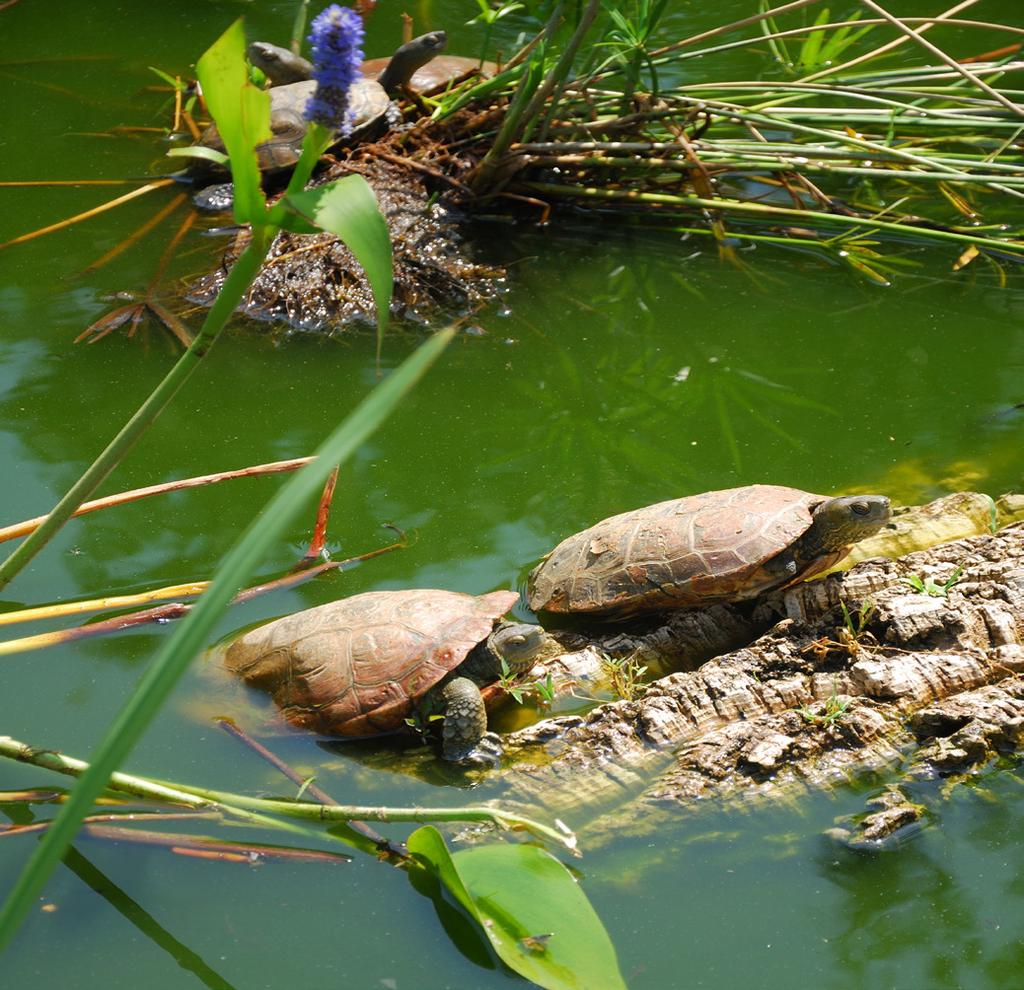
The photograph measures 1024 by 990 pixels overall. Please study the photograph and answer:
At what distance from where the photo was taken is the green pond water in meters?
2.08

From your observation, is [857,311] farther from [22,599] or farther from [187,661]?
[187,661]

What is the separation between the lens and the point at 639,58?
461 centimetres

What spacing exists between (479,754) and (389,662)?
11.7 inches

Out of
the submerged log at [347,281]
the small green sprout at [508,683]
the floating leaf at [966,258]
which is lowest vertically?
the small green sprout at [508,683]

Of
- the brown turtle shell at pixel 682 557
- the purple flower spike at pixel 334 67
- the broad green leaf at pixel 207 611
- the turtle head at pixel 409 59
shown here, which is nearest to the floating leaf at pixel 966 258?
the brown turtle shell at pixel 682 557

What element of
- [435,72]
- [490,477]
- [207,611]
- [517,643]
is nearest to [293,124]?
[435,72]

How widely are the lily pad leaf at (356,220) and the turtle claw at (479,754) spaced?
1482mm

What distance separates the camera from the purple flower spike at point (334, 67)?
4.22 ft

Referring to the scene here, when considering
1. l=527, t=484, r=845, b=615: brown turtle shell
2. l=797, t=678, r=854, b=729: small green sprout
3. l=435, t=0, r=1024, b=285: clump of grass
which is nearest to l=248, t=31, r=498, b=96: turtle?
l=435, t=0, r=1024, b=285: clump of grass

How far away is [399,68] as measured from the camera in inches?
235

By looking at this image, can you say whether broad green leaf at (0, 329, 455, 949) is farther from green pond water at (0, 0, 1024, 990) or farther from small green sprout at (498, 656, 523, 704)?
small green sprout at (498, 656, 523, 704)

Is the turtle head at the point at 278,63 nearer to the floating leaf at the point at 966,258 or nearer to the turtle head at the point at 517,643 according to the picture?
the floating leaf at the point at 966,258

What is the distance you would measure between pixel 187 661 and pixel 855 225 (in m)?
4.37

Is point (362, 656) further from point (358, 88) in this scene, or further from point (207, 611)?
point (358, 88)
